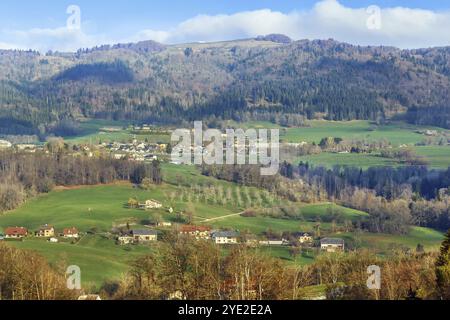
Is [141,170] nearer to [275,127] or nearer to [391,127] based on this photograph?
[275,127]

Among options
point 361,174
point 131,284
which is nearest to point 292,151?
point 361,174

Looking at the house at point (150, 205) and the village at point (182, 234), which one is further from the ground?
the house at point (150, 205)

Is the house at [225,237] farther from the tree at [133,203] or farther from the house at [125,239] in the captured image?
the tree at [133,203]

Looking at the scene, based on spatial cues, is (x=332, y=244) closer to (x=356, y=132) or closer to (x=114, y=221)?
(x=114, y=221)

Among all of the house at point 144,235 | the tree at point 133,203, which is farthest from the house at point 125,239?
the tree at point 133,203

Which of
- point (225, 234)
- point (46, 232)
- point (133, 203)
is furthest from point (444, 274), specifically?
point (133, 203)

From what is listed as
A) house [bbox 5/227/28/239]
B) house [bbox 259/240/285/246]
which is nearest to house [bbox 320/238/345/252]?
house [bbox 259/240/285/246]
